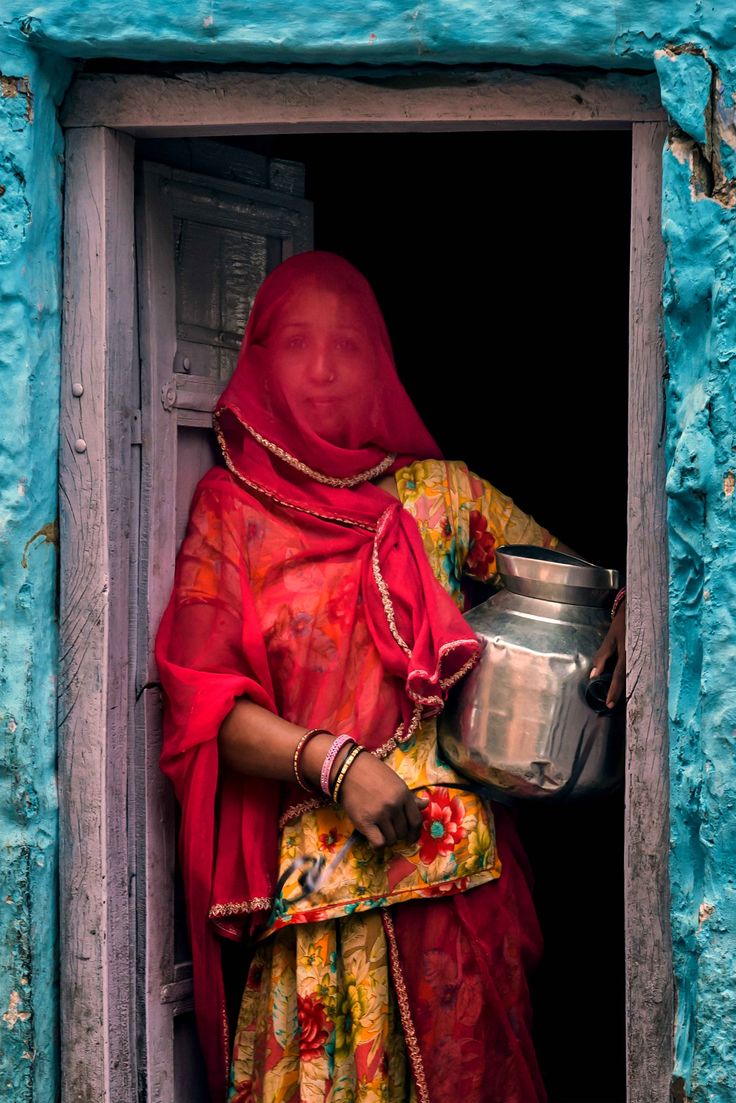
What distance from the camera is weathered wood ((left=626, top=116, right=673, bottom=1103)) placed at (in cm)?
215

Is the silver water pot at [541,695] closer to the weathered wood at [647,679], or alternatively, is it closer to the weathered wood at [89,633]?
the weathered wood at [647,679]

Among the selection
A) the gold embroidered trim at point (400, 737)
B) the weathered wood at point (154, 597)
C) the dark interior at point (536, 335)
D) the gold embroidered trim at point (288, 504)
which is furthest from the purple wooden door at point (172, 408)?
the dark interior at point (536, 335)

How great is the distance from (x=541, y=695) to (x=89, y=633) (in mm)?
814

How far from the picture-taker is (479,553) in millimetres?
2727

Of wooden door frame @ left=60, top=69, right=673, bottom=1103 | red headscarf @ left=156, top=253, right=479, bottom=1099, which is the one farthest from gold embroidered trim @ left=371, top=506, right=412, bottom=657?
wooden door frame @ left=60, top=69, right=673, bottom=1103

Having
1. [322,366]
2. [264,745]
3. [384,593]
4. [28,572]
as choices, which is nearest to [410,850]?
[264,745]

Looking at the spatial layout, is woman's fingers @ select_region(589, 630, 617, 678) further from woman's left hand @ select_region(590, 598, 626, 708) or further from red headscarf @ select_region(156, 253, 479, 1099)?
red headscarf @ select_region(156, 253, 479, 1099)

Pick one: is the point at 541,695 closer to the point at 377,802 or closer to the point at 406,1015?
the point at 377,802

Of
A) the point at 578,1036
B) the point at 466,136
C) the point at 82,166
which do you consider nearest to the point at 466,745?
the point at 82,166

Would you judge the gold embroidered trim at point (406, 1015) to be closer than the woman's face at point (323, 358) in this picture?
Yes

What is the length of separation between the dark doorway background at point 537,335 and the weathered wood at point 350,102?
1.19m

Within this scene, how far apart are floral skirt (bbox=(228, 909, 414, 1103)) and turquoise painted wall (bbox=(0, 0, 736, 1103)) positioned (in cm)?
41

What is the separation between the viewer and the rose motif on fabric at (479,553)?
272 cm

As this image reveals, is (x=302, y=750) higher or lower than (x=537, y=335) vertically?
lower
